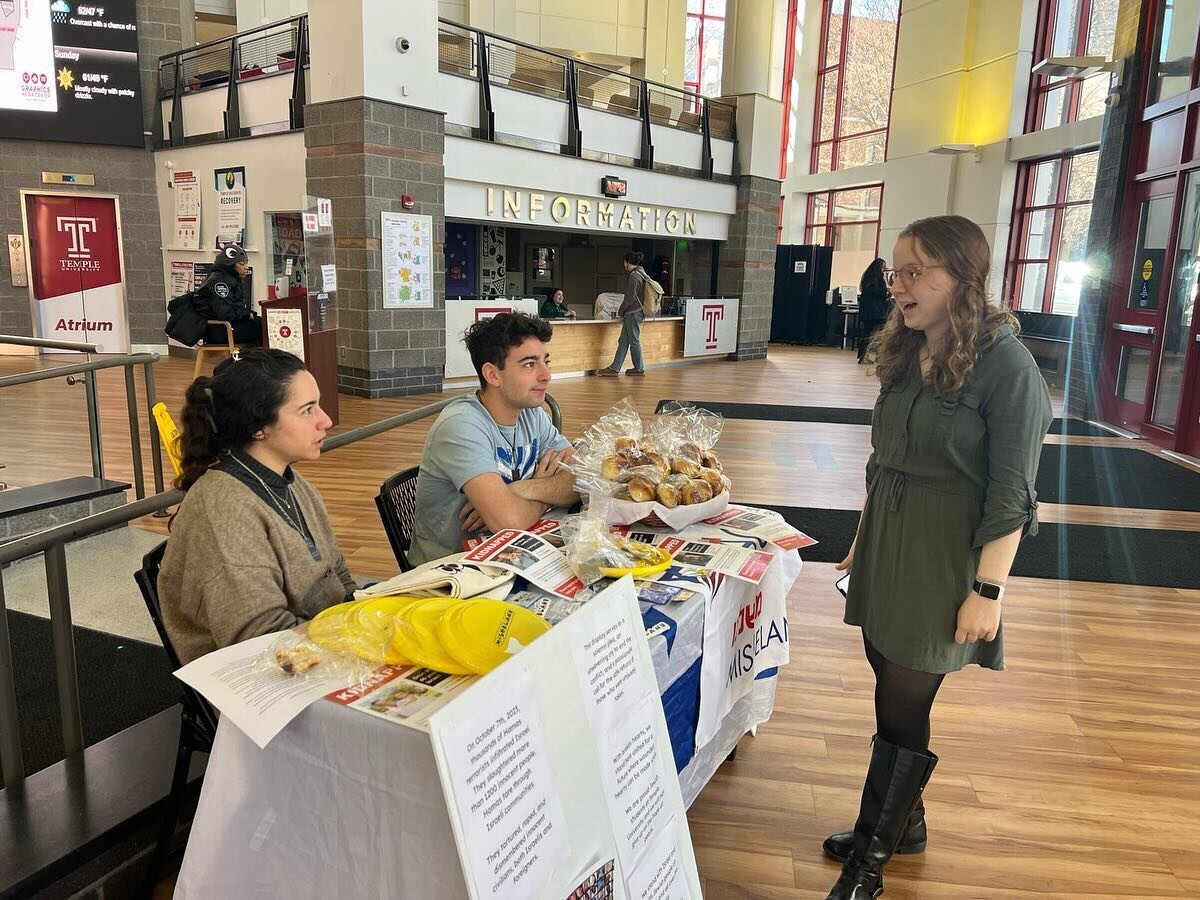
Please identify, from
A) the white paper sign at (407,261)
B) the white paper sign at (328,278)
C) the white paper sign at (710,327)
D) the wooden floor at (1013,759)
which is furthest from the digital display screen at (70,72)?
the white paper sign at (710,327)

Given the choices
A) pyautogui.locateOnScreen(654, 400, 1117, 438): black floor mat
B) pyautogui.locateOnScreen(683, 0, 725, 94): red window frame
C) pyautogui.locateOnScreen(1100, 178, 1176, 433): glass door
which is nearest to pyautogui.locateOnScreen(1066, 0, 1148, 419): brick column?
pyautogui.locateOnScreen(1100, 178, 1176, 433): glass door

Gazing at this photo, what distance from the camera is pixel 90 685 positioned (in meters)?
2.61

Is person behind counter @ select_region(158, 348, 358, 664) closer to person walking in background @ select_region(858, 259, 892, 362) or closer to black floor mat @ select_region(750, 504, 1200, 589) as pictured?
black floor mat @ select_region(750, 504, 1200, 589)

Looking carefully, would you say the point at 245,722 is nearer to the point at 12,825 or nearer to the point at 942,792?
the point at 12,825

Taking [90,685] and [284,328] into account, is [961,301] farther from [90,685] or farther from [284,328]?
[284,328]

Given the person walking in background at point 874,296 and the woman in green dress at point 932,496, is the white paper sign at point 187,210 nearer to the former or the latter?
the person walking in background at point 874,296

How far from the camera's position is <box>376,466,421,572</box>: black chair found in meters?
2.28

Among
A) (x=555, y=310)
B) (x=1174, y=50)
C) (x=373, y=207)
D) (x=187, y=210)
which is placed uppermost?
(x=1174, y=50)

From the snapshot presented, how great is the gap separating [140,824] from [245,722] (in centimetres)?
87

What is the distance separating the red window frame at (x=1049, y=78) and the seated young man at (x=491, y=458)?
42.6 ft

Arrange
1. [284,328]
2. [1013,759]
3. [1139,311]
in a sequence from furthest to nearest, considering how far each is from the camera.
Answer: [1139,311]
[284,328]
[1013,759]

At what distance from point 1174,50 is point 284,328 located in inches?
317

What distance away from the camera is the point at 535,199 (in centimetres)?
1020

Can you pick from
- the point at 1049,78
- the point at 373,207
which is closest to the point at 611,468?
the point at 373,207
